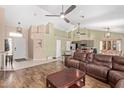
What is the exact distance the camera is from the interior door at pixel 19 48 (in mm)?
9661

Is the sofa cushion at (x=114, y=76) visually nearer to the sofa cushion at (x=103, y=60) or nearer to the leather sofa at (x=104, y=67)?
the leather sofa at (x=104, y=67)

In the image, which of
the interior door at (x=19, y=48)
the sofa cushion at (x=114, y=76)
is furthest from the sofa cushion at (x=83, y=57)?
the interior door at (x=19, y=48)

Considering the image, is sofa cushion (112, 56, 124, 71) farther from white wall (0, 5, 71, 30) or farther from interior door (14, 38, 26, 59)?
interior door (14, 38, 26, 59)

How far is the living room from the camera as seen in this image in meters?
4.77

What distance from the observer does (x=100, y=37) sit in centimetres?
1019

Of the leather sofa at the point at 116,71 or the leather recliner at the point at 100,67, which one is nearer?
the leather sofa at the point at 116,71

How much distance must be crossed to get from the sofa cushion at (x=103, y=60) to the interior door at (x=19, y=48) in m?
6.28

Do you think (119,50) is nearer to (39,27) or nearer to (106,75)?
(106,75)

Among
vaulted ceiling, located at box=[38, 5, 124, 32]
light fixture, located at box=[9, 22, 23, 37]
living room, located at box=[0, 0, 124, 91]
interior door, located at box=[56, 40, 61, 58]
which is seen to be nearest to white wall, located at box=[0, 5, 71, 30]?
living room, located at box=[0, 0, 124, 91]

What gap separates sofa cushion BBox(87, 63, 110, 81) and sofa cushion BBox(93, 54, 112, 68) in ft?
0.82

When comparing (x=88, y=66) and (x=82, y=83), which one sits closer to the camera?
(x=82, y=83)

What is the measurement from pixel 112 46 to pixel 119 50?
43 cm
